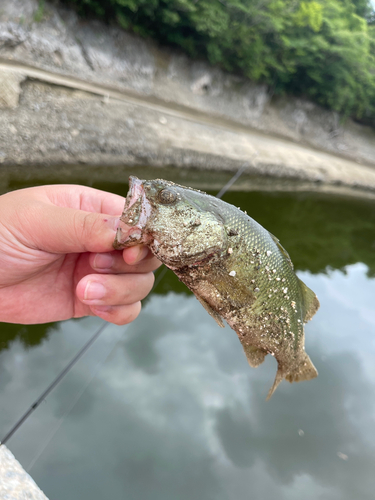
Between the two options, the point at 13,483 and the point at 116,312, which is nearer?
the point at 116,312

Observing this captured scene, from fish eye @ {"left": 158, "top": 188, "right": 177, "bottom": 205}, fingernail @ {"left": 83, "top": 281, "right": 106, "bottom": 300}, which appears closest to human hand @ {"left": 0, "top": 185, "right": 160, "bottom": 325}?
fingernail @ {"left": 83, "top": 281, "right": 106, "bottom": 300}

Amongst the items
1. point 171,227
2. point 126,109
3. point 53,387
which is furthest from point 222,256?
point 126,109

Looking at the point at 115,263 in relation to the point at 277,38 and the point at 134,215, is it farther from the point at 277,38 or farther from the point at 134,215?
the point at 277,38

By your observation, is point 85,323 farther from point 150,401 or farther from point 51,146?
point 51,146

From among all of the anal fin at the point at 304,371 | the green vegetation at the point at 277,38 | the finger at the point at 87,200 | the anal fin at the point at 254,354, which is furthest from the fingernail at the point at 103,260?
the green vegetation at the point at 277,38

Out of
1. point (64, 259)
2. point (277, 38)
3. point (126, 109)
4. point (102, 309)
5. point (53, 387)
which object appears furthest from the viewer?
point (277, 38)
